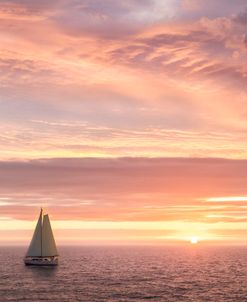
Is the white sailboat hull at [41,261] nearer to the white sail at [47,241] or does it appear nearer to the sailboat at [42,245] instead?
the sailboat at [42,245]

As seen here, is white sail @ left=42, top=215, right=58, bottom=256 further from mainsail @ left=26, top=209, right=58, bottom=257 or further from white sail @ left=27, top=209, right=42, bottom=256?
white sail @ left=27, top=209, right=42, bottom=256

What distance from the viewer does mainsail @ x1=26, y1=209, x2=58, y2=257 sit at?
168000 millimetres

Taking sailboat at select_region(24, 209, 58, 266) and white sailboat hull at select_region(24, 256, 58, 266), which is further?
white sailboat hull at select_region(24, 256, 58, 266)

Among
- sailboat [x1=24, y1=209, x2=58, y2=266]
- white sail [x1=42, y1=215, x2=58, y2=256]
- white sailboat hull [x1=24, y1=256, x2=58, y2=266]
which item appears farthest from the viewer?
white sailboat hull [x1=24, y1=256, x2=58, y2=266]

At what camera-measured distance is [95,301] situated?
311 feet

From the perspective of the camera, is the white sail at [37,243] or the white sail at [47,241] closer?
the white sail at [47,241]

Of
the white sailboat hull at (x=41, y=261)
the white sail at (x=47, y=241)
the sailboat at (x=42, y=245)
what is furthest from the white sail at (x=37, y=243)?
the white sailboat hull at (x=41, y=261)

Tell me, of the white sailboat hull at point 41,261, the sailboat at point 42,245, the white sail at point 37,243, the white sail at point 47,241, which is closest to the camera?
the white sail at point 47,241

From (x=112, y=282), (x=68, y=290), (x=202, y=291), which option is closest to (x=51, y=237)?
(x=112, y=282)

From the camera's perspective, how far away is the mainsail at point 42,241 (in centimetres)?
16800

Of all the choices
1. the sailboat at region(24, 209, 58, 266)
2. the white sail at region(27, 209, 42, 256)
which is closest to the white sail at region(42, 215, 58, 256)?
the sailboat at region(24, 209, 58, 266)

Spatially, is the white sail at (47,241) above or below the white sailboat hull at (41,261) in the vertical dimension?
above

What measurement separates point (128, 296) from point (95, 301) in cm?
928

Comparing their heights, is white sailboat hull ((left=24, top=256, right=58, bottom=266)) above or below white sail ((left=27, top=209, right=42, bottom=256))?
below
